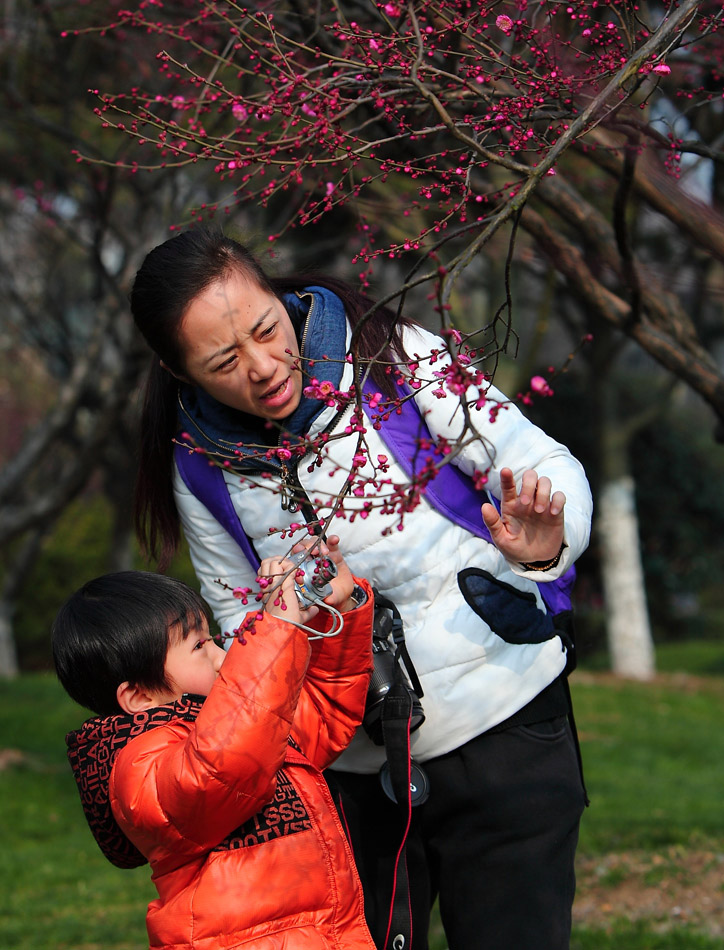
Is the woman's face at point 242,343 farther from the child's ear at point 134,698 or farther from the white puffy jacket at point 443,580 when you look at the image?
the child's ear at point 134,698

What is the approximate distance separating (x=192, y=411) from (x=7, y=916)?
3273 mm

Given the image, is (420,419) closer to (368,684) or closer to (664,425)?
(368,684)

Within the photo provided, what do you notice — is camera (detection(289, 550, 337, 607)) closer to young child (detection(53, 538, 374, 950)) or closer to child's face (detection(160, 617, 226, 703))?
young child (detection(53, 538, 374, 950))

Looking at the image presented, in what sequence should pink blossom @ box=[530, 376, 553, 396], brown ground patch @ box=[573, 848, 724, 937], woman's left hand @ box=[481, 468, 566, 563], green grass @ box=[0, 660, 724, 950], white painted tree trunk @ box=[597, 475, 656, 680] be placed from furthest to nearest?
white painted tree trunk @ box=[597, 475, 656, 680] < green grass @ box=[0, 660, 724, 950] < brown ground patch @ box=[573, 848, 724, 937] < woman's left hand @ box=[481, 468, 566, 563] < pink blossom @ box=[530, 376, 553, 396]

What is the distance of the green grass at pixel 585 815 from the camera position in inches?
166

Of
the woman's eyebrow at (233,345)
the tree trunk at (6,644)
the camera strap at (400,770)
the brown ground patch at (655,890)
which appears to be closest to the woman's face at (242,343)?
the woman's eyebrow at (233,345)

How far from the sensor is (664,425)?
43.0ft

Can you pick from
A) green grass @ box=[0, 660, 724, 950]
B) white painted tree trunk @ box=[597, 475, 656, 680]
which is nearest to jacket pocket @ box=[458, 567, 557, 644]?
green grass @ box=[0, 660, 724, 950]

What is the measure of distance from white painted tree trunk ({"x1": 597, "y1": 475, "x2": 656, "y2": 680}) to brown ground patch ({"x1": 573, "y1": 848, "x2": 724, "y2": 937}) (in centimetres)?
611

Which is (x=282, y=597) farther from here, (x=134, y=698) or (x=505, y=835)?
(x=505, y=835)

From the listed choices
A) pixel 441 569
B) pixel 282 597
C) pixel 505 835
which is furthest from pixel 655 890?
pixel 282 597

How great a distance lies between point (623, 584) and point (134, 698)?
9092 mm

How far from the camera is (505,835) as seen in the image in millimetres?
2055

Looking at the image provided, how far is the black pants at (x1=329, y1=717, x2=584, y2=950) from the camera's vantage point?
2.03 metres
